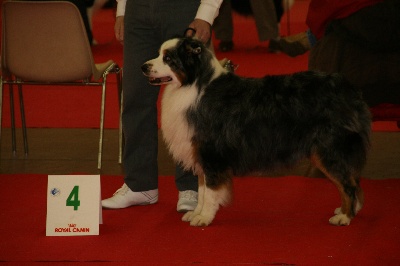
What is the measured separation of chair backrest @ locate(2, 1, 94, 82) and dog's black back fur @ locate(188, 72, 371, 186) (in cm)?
185

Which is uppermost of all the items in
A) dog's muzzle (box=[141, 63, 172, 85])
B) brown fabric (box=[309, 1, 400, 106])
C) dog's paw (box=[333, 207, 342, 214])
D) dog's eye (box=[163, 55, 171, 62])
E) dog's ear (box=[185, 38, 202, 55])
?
dog's ear (box=[185, 38, 202, 55])

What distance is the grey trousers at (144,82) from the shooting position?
4121mm

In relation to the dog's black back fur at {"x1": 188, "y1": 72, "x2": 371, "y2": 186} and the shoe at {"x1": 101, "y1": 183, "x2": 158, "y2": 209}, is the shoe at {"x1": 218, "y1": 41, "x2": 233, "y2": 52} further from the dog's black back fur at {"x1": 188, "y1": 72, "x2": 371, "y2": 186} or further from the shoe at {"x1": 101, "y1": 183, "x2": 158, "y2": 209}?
the dog's black back fur at {"x1": 188, "y1": 72, "x2": 371, "y2": 186}

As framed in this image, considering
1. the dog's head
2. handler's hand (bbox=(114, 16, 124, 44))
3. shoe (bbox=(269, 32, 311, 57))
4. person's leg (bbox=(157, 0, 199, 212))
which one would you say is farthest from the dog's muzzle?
shoe (bbox=(269, 32, 311, 57))

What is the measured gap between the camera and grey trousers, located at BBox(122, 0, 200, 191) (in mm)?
Answer: 4121

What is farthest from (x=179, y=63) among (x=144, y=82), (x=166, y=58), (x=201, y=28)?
(x=144, y=82)

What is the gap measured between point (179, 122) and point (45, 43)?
1987 mm

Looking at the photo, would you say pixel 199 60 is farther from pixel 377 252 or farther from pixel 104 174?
pixel 104 174

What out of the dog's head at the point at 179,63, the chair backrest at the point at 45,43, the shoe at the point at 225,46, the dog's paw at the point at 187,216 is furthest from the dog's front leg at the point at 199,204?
the shoe at the point at 225,46

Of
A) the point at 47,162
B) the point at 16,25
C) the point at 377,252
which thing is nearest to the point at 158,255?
the point at 377,252

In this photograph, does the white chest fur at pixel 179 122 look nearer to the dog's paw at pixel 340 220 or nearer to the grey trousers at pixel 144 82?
the grey trousers at pixel 144 82

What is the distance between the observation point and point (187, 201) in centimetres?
426

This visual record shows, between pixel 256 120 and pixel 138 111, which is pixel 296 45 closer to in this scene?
pixel 138 111

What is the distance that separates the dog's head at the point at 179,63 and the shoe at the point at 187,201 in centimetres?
75
